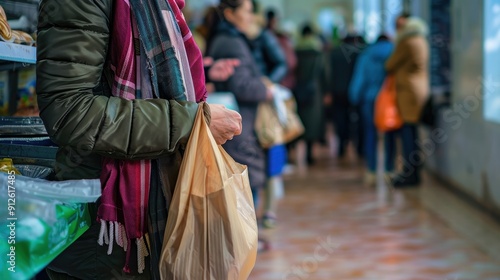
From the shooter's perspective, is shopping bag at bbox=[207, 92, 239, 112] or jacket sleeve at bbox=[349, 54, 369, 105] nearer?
shopping bag at bbox=[207, 92, 239, 112]

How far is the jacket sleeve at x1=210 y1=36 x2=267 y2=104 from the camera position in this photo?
17.0ft

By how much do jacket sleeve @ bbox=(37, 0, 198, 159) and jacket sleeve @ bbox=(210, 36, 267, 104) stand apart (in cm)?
335

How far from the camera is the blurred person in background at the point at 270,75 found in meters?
6.00

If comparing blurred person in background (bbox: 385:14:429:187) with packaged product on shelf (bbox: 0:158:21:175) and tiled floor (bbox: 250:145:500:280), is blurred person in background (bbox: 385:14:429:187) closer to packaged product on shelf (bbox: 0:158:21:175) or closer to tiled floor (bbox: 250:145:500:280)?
tiled floor (bbox: 250:145:500:280)

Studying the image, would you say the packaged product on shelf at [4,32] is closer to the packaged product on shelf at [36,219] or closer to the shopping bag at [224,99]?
the packaged product on shelf at [36,219]

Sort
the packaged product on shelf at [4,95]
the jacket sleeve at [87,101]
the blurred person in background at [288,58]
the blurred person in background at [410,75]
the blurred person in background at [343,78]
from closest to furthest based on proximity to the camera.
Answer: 1. the jacket sleeve at [87,101]
2. the packaged product on shelf at [4,95]
3. the blurred person in background at [410,75]
4. the blurred person in background at [288,58]
5. the blurred person in background at [343,78]

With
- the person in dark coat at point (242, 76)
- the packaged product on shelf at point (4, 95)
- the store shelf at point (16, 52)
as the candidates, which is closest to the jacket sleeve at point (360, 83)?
the person in dark coat at point (242, 76)

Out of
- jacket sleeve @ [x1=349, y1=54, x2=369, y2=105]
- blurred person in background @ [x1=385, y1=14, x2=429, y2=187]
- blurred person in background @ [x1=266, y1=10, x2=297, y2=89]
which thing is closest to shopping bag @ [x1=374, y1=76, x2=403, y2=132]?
blurred person in background @ [x1=385, y1=14, x2=429, y2=187]

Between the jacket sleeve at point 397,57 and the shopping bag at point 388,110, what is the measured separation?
162mm

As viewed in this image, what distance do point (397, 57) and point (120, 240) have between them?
671 centimetres

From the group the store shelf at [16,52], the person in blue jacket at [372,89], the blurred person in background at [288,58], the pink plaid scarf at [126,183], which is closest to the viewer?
the pink plaid scarf at [126,183]

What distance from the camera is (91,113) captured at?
70.4 inches

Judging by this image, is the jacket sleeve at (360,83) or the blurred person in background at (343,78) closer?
the jacket sleeve at (360,83)

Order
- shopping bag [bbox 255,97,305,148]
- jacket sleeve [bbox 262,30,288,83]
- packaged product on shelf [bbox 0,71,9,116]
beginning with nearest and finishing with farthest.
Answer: packaged product on shelf [bbox 0,71,9,116] < shopping bag [bbox 255,97,305,148] < jacket sleeve [bbox 262,30,288,83]
